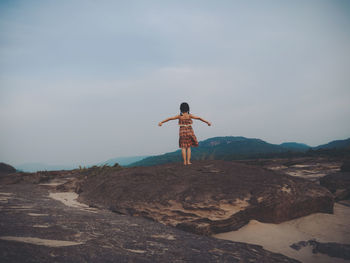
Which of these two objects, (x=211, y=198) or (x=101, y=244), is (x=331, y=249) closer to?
(x=211, y=198)

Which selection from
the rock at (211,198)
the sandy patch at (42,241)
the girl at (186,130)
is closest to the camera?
the sandy patch at (42,241)

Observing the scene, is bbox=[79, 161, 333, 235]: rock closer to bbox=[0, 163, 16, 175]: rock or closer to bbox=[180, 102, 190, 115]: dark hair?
bbox=[180, 102, 190, 115]: dark hair

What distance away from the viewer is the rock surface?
1.89 metres

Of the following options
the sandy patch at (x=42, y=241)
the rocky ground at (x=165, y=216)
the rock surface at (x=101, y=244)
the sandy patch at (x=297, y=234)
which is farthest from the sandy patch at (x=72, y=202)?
the sandy patch at (x=297, y=234)

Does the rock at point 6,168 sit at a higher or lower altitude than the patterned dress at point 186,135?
lower

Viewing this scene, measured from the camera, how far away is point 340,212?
5215mm

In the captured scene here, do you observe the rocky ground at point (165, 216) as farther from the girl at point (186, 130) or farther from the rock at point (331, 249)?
the girl at point (186, 130)

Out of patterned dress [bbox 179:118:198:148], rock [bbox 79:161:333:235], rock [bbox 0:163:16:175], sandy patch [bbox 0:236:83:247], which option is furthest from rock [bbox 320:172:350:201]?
rock [bbox 0:163:16:175]

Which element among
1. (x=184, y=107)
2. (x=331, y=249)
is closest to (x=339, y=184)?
(x=331, y=249)

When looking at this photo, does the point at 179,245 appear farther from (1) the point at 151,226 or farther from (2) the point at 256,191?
(2) the point at 256,191

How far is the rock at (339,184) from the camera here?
6.75 metres

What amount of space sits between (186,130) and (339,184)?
5300 mm

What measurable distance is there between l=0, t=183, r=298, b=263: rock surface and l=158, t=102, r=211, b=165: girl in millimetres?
4284

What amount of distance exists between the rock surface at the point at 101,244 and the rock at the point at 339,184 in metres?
5.58
